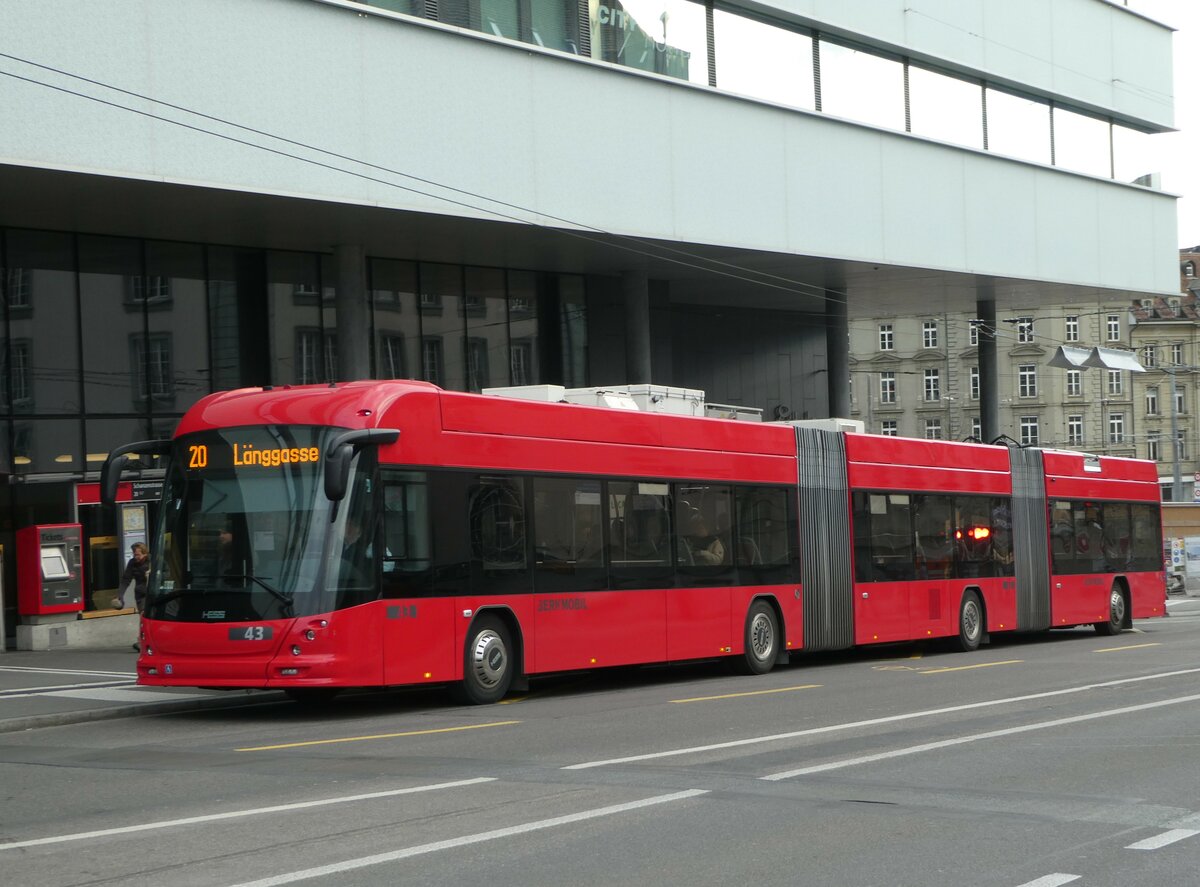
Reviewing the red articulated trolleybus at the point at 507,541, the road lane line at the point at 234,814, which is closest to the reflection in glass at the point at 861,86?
the red articulated trolleybus at the point at 507,541

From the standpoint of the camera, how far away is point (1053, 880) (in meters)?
6.76

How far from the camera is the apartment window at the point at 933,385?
9450 centimetres

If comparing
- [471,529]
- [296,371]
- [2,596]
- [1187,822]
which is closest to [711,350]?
[296,371]

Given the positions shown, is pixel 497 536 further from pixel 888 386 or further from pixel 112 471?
pixel 888 386

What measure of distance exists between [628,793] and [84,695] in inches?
360

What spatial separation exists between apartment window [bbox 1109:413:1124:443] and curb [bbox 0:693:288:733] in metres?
85.9

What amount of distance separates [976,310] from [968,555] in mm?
16353

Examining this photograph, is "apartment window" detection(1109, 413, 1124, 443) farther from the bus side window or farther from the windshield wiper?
the windshield wiper

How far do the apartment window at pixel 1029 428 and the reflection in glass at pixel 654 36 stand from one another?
70.3 meters

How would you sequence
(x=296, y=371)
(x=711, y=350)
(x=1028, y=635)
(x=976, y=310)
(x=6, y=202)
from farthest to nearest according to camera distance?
(x=976, y=310) < (x=711, y=350) < (x=1028, y=635) < (x=296, y=371) < (x=6, y=202)

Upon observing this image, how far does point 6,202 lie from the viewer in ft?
72.4

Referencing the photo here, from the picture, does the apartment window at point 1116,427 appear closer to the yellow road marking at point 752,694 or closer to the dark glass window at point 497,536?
the yellow road marking at point 752,694

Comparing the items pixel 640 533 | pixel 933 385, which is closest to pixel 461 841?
pixel 640 533

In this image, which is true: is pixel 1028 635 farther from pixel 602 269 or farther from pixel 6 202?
pixel 6 202
